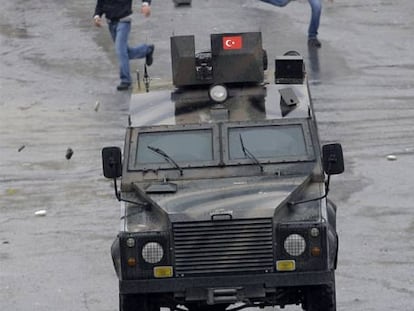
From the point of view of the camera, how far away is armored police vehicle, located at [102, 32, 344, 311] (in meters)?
11.3

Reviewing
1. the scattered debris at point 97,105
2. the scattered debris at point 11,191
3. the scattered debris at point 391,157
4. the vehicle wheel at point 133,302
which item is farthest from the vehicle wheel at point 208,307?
the scattered debris at point 97,105

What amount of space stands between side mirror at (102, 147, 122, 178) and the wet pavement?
4.75 feet

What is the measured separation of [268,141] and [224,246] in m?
1.47

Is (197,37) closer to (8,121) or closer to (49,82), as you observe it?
(49,82)

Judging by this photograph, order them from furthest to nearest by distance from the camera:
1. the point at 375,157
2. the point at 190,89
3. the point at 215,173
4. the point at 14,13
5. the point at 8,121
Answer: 1. the point at 14,13
2. the point at 8,121
3. the point at 375,157
4. the point at 190,89
5. the point at 215,173

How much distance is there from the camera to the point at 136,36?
78.3ft

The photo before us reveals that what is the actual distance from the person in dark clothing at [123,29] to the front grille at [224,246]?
9.67m

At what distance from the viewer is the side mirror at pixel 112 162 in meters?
12.3

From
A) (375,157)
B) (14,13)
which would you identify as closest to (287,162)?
(375,157)

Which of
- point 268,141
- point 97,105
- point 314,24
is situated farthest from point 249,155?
point 314,24

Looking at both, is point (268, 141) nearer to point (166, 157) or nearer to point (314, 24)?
point (166, 157)

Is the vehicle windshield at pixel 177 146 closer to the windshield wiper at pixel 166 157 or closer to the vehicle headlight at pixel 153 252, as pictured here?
the windshield wiper at pixel 166 157

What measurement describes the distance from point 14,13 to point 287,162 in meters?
14.9

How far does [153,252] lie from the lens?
11.4 m
